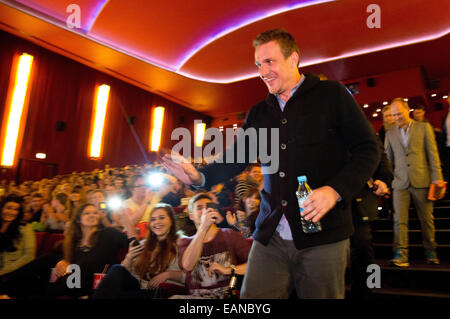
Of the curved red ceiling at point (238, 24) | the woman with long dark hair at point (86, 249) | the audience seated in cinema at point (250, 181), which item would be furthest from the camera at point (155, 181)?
the curved red ceiling at point (238, 24)

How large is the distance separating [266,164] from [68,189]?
16.1 feet

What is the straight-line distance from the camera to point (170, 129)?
1112 cm

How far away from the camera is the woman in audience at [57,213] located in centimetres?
448

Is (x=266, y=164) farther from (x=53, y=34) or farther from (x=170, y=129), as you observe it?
(x=170, y=129)

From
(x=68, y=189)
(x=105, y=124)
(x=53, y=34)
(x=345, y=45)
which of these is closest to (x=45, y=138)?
(x=105, y=124)

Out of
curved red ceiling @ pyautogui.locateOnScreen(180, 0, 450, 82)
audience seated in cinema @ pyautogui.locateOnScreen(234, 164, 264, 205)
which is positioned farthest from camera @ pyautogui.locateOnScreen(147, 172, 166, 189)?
curved red ceiling @ pyautogui.locateOnScreen(180, 0, 450, 82)

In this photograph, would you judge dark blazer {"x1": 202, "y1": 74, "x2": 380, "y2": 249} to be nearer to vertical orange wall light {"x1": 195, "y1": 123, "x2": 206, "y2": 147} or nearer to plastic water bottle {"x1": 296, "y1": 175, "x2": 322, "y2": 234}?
plastic water bottle {"x1": 296, "y1": 175, "x2": 322, "y2": 234}

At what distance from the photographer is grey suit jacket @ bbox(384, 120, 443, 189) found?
328 cm

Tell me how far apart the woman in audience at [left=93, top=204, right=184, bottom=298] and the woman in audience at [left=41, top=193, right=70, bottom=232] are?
6.61 feet

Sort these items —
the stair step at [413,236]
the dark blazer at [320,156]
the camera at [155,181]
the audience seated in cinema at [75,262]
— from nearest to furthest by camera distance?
the dark blazer at [320,156] → the audience seated in cinema at [75,262] → the stair step at [413,236] → the camera at [155,181]

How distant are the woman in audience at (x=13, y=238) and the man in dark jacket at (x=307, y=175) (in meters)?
2.96

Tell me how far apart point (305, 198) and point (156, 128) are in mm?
9800

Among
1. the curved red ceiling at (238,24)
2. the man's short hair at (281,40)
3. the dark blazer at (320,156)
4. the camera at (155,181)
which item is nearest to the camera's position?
the dark blazer at (320,156)

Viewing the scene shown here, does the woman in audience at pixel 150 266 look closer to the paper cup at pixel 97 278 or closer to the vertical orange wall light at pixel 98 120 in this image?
the paper cup at pixel 97 278
